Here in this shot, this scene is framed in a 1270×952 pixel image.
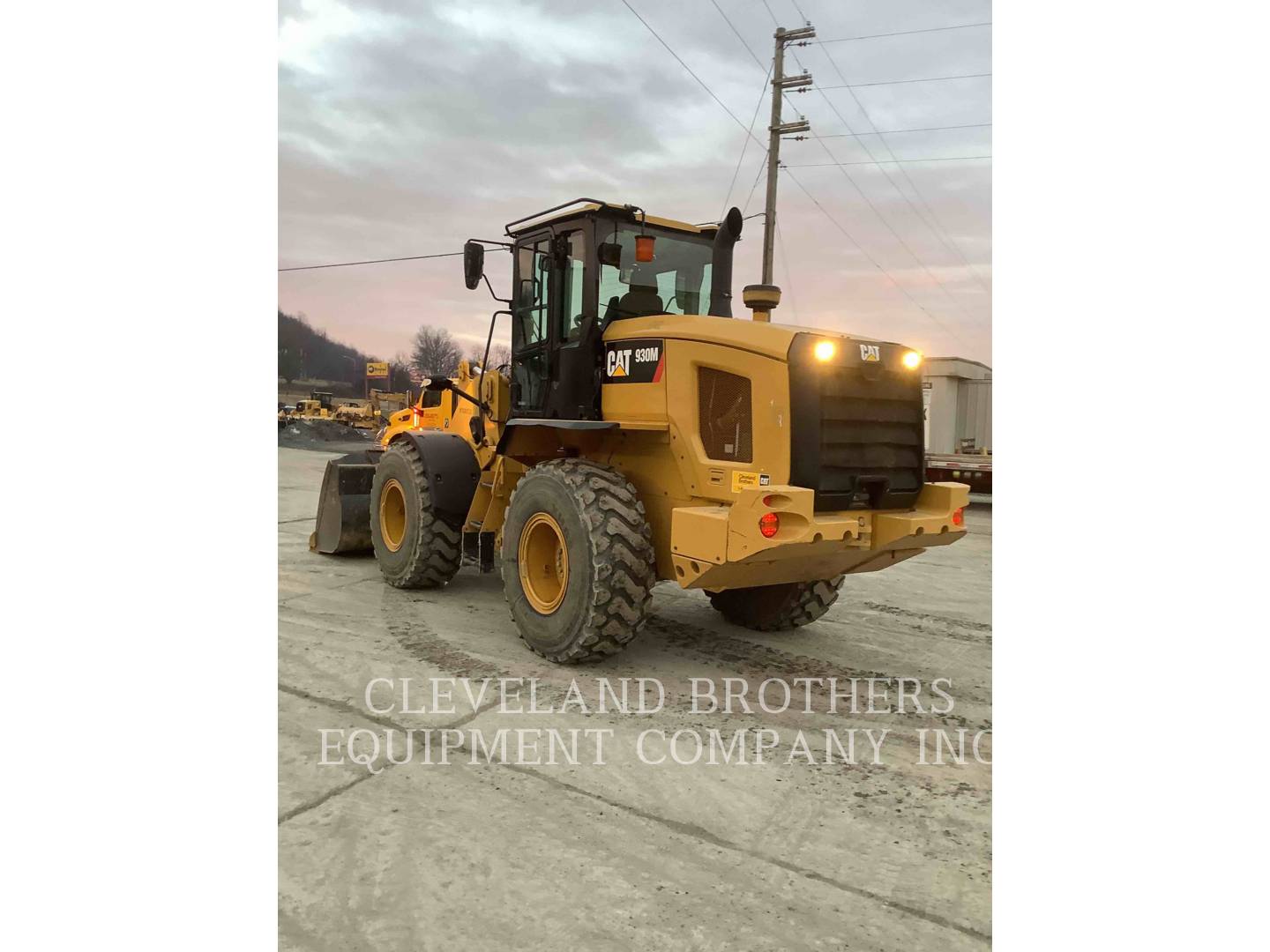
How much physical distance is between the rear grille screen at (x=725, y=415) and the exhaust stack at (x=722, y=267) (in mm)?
1300

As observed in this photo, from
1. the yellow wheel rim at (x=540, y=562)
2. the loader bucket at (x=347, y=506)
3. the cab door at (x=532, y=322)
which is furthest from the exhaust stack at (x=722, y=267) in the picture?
the loader bucket at (x=347, y=506)

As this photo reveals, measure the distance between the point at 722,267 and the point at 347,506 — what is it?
176 inches

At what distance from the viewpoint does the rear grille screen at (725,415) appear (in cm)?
484

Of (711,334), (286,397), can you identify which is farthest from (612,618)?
(286,397)

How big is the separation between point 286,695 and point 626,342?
2.83 metres

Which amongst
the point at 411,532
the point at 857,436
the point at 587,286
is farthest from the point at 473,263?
the point at 857,436

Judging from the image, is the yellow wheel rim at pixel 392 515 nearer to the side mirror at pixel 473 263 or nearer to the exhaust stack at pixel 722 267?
Result: the side mirror at pixel 473 263

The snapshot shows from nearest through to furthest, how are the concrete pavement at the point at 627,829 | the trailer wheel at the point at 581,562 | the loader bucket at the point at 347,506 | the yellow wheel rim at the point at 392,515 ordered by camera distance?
the concrete pavement at the point at 627,829 → the trailer wheel at the point at 581,562 → the yellow wheel rim at the point at 392,515 → the loader bucket at the point at 347,506

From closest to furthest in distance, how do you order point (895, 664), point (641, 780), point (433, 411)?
point (641, 780) < point (895, 664) < point (433, 411)

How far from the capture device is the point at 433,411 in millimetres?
8086

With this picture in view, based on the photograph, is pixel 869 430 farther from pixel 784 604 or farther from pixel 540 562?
pixel 540 562

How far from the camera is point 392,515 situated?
7543mm

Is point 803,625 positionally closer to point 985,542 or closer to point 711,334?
point 711,334

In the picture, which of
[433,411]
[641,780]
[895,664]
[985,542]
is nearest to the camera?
[641,780]
